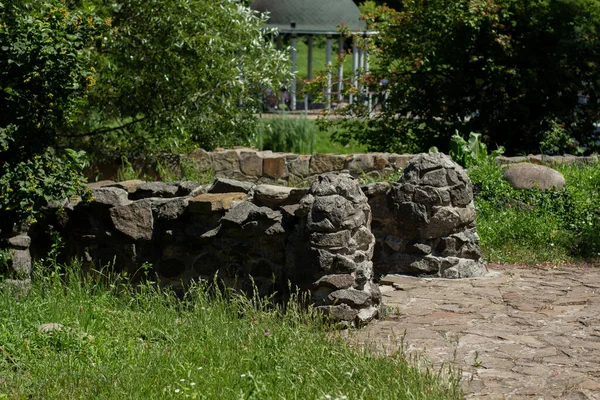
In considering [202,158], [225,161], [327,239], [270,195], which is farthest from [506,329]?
[202,158]

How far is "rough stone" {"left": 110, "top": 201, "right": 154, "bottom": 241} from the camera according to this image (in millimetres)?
7227

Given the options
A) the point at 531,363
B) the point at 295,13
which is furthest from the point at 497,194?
the point at 295,13

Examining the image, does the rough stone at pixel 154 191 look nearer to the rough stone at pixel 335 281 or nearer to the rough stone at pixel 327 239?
the rough stone at pixel 327 239

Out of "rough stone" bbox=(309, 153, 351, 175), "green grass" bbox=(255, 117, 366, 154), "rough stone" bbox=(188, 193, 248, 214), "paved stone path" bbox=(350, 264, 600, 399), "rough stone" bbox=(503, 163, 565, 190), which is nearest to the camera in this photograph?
"paved stone path" bbox=(350, 264, 600, 399)

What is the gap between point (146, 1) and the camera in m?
11.2

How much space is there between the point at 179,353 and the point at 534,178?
574 centimetres

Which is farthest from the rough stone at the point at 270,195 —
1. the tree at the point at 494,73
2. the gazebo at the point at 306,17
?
the gazebo at the point at 306,17

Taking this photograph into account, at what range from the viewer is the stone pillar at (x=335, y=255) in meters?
6.48

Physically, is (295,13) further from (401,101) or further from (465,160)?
(465,160)

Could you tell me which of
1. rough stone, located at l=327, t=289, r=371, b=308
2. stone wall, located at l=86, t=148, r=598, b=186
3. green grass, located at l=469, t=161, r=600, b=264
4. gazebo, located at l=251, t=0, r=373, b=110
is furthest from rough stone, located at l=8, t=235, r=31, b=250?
gazebo, located at l=251, t=0, r=373, b=110

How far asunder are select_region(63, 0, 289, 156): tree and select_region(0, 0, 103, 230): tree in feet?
10.7

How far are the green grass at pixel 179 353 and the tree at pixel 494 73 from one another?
23.4ft

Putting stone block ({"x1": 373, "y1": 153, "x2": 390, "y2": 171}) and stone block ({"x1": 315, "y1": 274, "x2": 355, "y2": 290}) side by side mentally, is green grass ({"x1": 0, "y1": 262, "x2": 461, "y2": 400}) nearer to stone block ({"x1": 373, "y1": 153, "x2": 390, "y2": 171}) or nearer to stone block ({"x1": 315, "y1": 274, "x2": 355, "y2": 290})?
stone block ({"x1": 315, "y1": 274, "x2": 355, "y2": 290})

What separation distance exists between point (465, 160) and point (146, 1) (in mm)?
4278
